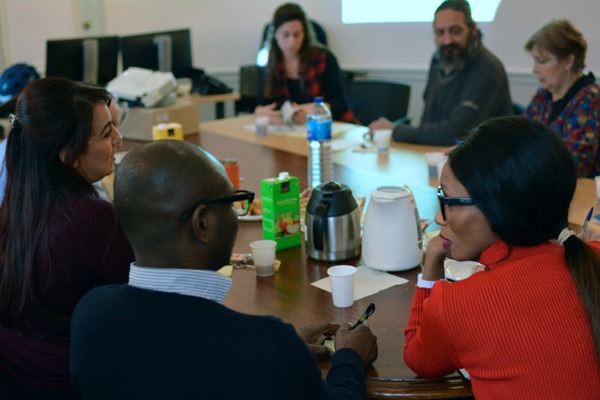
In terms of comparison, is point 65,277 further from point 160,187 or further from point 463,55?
point 463,55

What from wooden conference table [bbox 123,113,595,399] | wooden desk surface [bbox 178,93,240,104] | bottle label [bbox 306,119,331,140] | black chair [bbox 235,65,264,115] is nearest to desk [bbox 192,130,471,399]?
wooden conference table [bbox 123,113,595,399]

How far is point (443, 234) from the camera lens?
4.85 ft

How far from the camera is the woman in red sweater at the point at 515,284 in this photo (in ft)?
4.09

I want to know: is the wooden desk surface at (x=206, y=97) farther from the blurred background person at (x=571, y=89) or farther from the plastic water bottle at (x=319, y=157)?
the blurred background person at (x=571, y=89)

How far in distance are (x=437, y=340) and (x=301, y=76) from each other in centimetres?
298

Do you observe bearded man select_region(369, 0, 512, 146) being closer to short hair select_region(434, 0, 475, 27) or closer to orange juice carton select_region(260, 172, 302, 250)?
short hair select_region(434, 0, 475, 27)

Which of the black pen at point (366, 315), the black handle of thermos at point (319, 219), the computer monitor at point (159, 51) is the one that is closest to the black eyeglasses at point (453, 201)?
the black pen at point (366, 315)

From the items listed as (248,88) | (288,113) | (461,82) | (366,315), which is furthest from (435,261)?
(248,88)

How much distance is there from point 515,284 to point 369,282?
2.02 ft

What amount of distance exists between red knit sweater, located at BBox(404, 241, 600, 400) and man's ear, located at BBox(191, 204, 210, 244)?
0.43 meters

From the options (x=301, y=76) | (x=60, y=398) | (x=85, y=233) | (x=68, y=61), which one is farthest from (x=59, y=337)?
(x=68, y=61)

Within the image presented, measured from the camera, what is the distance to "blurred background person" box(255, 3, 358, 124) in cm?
407

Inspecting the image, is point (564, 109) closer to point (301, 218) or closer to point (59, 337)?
point (301, 218)

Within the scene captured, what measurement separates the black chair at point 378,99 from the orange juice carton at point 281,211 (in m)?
2.31
